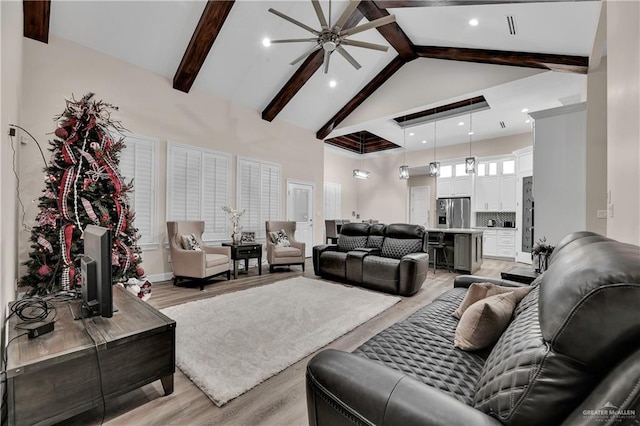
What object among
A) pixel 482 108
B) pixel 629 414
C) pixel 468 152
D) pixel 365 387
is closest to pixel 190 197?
pixel 365 387

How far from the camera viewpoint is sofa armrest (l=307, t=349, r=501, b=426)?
2.45 feet

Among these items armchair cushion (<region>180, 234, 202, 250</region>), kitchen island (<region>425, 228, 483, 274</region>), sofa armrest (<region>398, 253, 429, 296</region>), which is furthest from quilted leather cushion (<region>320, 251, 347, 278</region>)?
armchair cushion (<region>180, 234, 202, 250</region>)

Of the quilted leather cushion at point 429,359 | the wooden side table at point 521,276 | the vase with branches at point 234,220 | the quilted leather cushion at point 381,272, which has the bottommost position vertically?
the quilted leather cushion at point 381,272

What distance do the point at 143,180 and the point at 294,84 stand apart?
339 centimetres

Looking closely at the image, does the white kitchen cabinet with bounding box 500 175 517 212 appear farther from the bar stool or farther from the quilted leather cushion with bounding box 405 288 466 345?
the quilted leather cushion with bounding box 405 288 466 345

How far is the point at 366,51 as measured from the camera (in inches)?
211

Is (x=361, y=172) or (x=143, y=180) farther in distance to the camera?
(x=361, y=172)

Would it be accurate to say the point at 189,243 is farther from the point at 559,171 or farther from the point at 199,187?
the point at 559,171

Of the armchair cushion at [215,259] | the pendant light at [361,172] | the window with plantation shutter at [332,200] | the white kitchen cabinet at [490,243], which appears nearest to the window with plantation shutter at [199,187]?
the armchair cushion at [215,259]

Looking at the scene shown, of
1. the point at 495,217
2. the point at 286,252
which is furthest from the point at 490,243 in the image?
the point at 286,252

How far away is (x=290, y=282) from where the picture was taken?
452 centimetres

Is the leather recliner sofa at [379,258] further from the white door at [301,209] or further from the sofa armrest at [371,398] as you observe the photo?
the sofa armrest at [371,398]

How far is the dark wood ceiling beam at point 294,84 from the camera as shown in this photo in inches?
204

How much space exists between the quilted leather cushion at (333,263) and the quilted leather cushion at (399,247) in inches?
27.9
